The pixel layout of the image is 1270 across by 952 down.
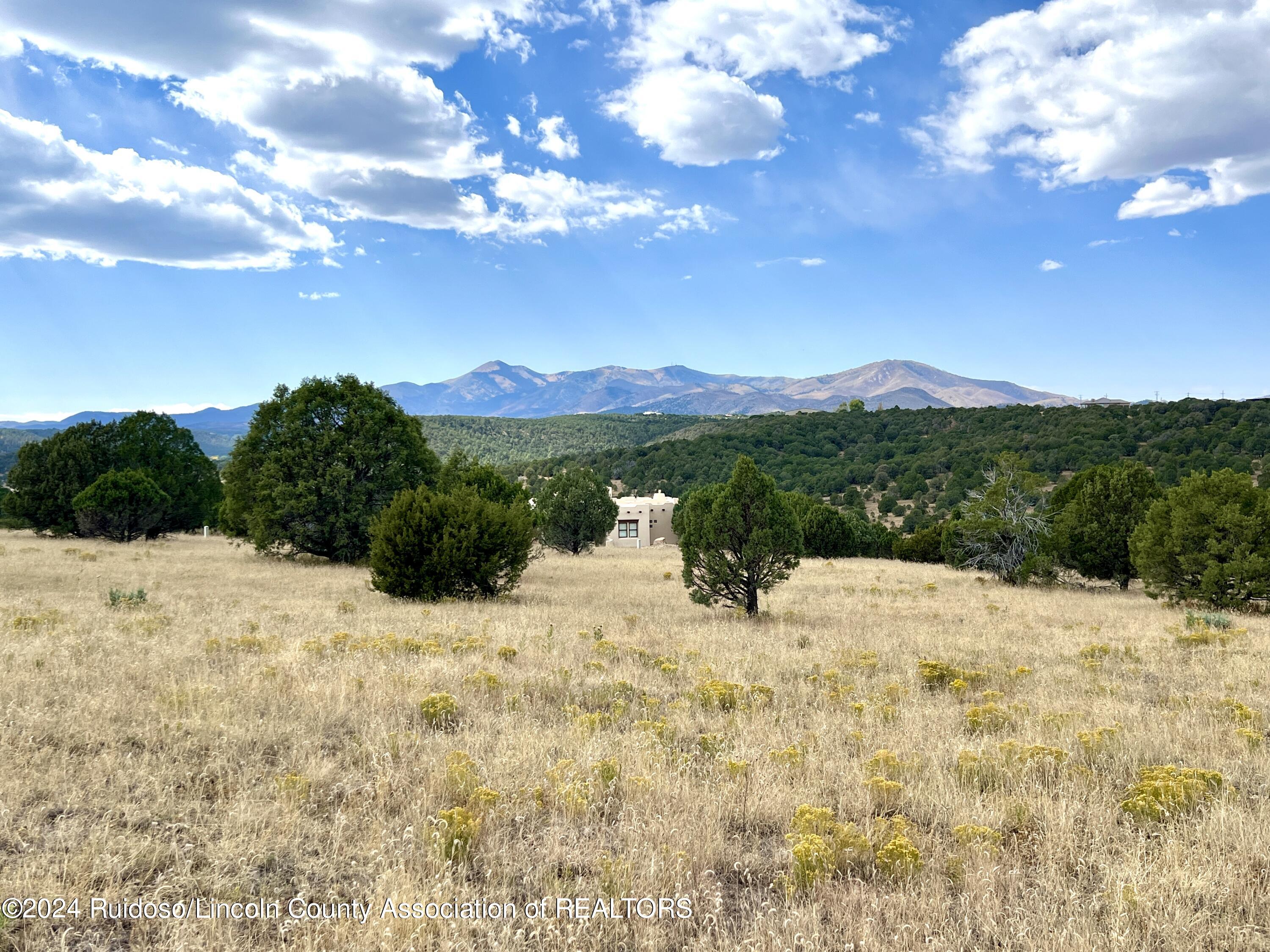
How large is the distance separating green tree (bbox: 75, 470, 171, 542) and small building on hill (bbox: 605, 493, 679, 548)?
3446cm

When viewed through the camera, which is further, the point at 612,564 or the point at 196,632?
the point at 612,564

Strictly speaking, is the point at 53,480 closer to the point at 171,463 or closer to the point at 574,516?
the point at 171,463

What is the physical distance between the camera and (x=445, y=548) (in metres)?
16.5

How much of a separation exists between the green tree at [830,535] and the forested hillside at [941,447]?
35.7 feet

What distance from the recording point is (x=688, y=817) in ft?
15.0

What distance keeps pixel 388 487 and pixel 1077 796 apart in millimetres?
26180

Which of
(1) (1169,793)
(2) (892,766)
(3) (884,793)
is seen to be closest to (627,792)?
(3) (884,793)

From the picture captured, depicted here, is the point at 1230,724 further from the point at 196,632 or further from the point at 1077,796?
the point at 196,632

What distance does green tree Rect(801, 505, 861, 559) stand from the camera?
41.2 m

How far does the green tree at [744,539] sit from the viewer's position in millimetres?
14250

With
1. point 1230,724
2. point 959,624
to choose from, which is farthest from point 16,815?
point 959,624

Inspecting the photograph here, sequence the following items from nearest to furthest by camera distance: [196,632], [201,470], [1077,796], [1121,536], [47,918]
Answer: [47,918] → [1077,796] → [196,632] → [1121,536] → [201,470]

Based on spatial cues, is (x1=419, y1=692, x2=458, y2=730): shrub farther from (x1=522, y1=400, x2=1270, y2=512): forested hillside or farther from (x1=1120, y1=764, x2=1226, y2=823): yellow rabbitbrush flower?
(x1=522, y1=400, x2=1270, y2=512): forested hillside

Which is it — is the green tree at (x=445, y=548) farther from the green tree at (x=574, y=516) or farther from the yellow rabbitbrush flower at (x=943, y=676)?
the green tree at (x=574, y=516)
